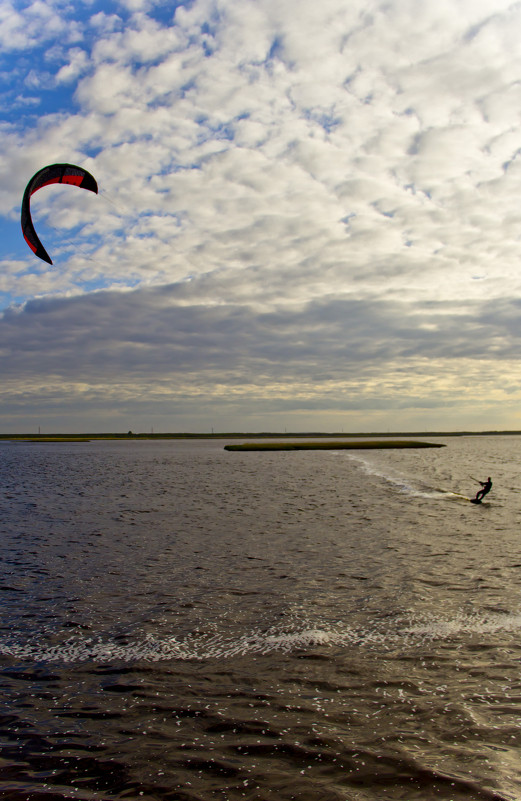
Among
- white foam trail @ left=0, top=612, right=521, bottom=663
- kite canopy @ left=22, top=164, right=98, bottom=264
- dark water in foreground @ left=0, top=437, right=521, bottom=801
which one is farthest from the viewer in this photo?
kite canopy @ left=22, top=164, right=98, bottom=264

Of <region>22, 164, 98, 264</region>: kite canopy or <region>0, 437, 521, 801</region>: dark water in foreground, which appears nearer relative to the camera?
<region>0, 437, 521, 801</region>: dark water in foreground

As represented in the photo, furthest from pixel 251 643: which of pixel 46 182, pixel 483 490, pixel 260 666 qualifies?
pixel 46 182

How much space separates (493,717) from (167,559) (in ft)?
38.6

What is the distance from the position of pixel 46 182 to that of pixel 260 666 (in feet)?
102

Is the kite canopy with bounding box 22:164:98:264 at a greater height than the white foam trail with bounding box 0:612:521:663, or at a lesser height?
greater

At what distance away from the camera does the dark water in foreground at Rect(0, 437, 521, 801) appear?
5773mm

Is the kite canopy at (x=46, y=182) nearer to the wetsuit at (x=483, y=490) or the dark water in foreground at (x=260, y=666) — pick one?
the dark water in foreground at (x=260, y=666)

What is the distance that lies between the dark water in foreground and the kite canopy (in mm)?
15963

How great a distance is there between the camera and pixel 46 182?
31.2m

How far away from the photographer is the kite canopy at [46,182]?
28250 mm

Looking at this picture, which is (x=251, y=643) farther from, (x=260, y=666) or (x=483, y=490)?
(x=483, y=490)

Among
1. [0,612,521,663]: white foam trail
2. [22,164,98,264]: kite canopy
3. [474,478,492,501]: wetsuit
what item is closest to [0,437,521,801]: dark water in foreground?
[0,612,521,663]: white foam trail

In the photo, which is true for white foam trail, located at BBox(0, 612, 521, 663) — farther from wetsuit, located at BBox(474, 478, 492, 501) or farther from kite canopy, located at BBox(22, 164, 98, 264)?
kite canopy, located at BBox(22, 164, 98, 264)

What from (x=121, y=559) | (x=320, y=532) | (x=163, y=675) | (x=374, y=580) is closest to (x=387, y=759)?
(x=163, y=675)
